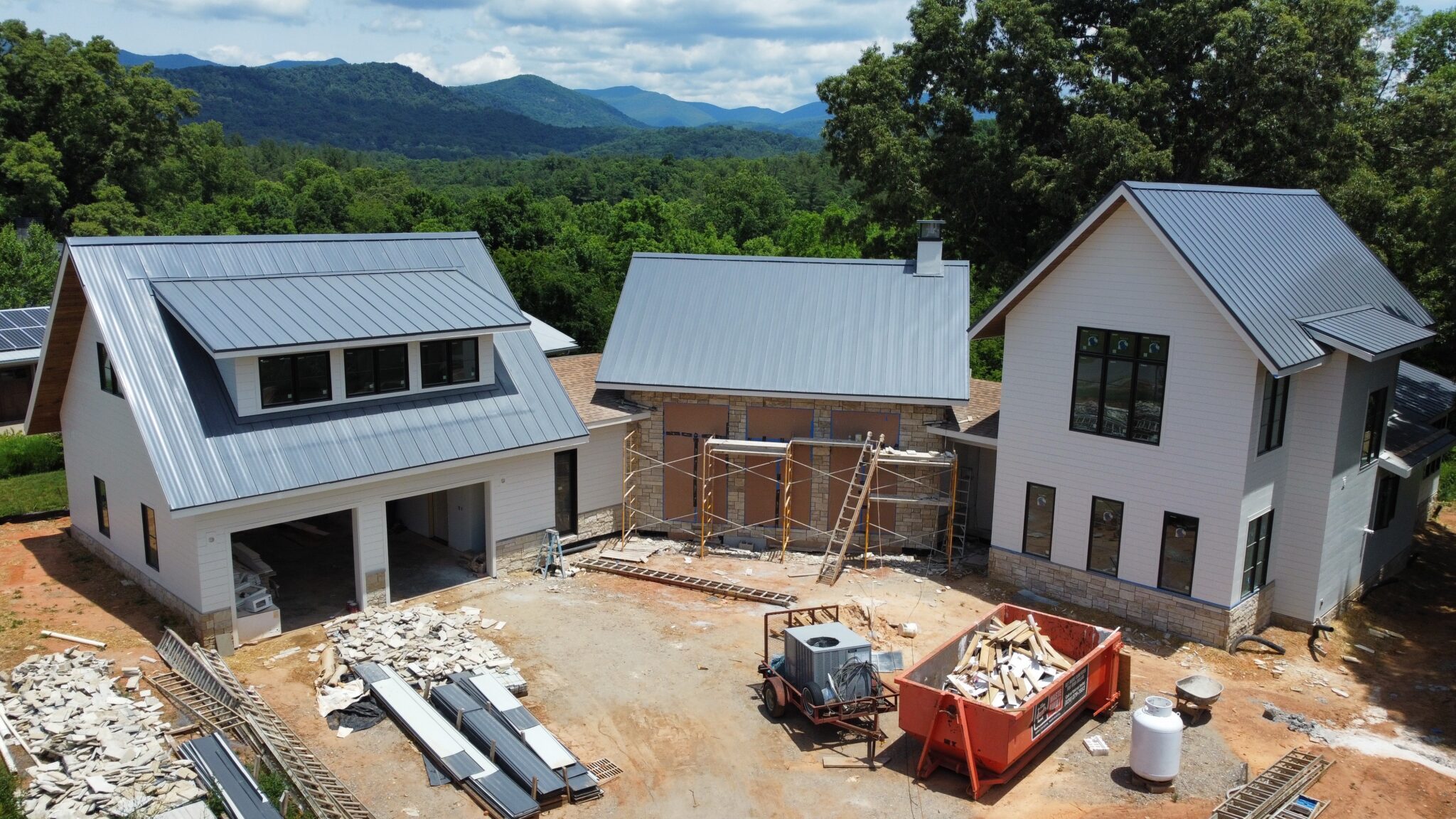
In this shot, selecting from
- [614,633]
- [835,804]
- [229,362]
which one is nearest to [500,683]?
[614,633]

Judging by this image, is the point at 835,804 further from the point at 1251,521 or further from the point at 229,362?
the point at 229,362

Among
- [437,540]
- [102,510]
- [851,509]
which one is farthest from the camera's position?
[437,540]

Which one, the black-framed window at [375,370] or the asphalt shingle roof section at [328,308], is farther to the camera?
the black-framed window at [375,370]

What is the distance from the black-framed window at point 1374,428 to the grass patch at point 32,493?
29608 millimetres

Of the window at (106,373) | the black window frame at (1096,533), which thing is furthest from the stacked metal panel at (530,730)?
the black window frame at (1096,533)

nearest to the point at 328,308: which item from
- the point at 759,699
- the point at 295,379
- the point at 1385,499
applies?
the point at 295,379

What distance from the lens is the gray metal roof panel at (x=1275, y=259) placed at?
18531 mm

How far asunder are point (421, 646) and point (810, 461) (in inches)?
402

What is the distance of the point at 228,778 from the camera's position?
13844 mm

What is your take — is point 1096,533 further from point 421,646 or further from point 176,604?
point 176,604

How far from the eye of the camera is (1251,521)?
19516mm

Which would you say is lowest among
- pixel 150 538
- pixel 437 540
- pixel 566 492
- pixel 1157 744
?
pixel 437 540

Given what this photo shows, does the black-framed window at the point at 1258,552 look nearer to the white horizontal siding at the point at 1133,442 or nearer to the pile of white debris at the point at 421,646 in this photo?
the white horizontal siding at the point at 1133,442

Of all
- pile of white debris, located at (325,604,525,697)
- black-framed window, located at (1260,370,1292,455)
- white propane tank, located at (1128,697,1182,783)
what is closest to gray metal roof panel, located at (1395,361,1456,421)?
black-framed window, located at (1260,370,1292,455)
